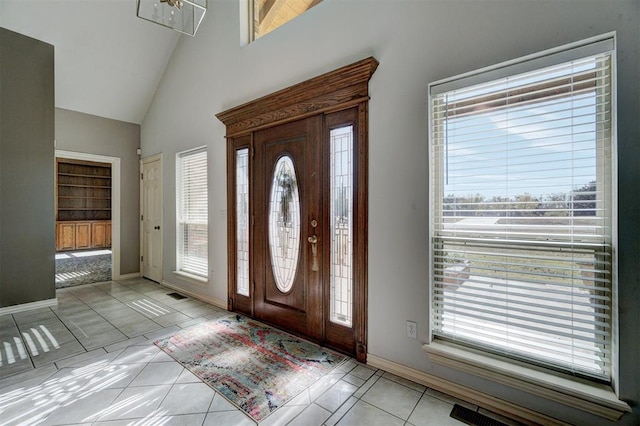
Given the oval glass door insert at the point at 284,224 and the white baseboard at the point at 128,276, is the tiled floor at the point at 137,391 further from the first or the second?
the white baseboard at the point at 128,276

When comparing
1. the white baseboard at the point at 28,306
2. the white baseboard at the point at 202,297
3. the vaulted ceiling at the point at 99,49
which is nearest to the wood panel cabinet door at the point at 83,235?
the vaulted ceiling at the point at 99,49

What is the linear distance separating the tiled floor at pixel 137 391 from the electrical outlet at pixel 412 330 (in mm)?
335

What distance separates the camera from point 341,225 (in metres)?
2.58

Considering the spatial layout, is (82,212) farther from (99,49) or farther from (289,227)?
(289,227)

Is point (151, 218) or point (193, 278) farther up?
point (151, 218)

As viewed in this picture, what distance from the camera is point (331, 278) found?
2637mm

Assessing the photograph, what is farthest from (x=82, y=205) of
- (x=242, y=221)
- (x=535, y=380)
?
(x=535, y=380)

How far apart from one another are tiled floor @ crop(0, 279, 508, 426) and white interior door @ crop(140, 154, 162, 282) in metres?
1.97

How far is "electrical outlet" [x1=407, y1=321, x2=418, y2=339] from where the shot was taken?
2.14 metres

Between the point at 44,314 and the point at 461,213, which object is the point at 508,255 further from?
the point at 44,314

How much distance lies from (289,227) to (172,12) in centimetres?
211

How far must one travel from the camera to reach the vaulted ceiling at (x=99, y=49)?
3.74 meters

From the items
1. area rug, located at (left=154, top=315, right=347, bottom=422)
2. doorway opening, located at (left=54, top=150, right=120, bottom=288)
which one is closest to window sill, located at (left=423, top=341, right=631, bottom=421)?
area rug, located at (left=154, top=315, right=347, bottom=422)

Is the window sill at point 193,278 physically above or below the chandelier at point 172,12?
below
